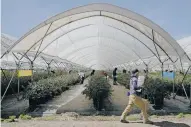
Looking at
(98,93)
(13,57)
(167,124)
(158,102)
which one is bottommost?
(167,124)

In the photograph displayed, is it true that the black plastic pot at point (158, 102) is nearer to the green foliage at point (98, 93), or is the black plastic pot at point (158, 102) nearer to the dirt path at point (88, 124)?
the green foliage at point (98, 93)

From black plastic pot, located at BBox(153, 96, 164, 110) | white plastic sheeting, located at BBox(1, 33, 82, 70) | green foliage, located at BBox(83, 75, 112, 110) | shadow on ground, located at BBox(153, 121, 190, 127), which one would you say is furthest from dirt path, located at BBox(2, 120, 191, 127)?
white plastic sheeting, located at BBox(1, 33, 82, 70)

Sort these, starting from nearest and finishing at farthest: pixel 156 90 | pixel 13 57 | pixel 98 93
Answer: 1. pixel 98 93
2. pixel 156 90
3. pixel 13 57

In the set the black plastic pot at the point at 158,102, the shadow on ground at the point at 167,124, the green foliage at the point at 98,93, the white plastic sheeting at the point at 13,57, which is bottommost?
the shadow on ground at the point at 167,124

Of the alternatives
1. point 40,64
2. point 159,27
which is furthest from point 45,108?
point 40,64

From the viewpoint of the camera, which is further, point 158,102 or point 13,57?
point 13,57

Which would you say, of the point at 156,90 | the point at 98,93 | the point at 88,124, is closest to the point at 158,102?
the point at 156,90

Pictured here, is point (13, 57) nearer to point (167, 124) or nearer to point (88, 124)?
point (88, 124)

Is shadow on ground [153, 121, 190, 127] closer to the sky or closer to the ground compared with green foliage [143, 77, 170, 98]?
closer to the ground

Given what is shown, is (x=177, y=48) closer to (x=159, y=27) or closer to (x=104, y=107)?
(x=159, y=27)

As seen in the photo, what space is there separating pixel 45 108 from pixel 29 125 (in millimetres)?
3676

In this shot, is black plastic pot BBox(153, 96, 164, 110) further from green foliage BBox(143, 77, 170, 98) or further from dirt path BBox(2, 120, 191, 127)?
dirt path BBox(2, 120, 191, 127)

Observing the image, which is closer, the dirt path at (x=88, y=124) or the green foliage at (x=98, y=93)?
the dirt path at (x=88, y=124)

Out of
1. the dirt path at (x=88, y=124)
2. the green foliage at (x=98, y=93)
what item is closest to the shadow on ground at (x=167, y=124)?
the dirt path at (x=88, y=124)
